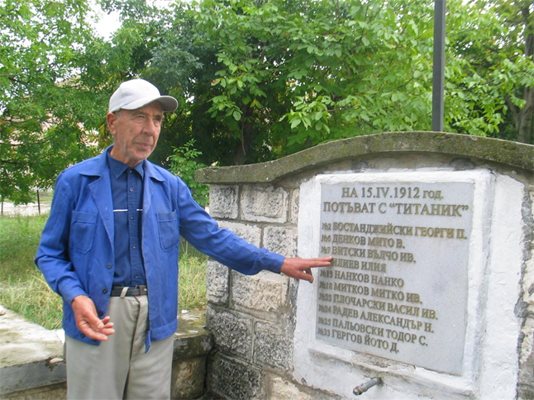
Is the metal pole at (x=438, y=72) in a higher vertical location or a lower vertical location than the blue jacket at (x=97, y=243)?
higher

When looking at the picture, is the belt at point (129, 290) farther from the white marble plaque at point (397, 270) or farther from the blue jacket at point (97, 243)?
the white marble plaque at point (397, 270)

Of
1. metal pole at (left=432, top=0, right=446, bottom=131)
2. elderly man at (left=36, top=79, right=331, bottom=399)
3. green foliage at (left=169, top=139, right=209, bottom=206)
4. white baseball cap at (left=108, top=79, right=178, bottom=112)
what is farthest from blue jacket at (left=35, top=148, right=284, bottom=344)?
Result: green foliage at (left=169, top=139, right=209, bottom=206)

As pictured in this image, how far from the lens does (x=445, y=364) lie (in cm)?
203

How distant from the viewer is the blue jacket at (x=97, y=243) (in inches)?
77.4

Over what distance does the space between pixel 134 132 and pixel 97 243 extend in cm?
46

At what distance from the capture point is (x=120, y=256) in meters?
2.05

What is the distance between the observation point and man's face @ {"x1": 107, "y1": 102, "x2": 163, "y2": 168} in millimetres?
2088

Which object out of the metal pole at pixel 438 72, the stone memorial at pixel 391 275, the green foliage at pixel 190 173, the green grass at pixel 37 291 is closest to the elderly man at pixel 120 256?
the stone memorial at pixel 391 275

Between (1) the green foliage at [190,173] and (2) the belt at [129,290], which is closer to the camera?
(2) the belt at [129,290]

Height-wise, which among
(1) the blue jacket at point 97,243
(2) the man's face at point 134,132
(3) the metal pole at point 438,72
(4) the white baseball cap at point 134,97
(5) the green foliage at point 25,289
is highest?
(3) the metal pole at point 438,72

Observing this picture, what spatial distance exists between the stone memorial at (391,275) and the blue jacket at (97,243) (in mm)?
673

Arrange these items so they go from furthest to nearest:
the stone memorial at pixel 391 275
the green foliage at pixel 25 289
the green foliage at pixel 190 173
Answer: the green foliage at pixel 190 173 → the green foliage at pixel 25 289 → the stone memorial at pixel 391 275

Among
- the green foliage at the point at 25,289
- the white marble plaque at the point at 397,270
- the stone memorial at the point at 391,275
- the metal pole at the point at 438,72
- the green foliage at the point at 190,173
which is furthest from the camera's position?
the green foliage at the point at 190,173

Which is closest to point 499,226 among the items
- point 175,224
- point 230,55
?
point 175,224
